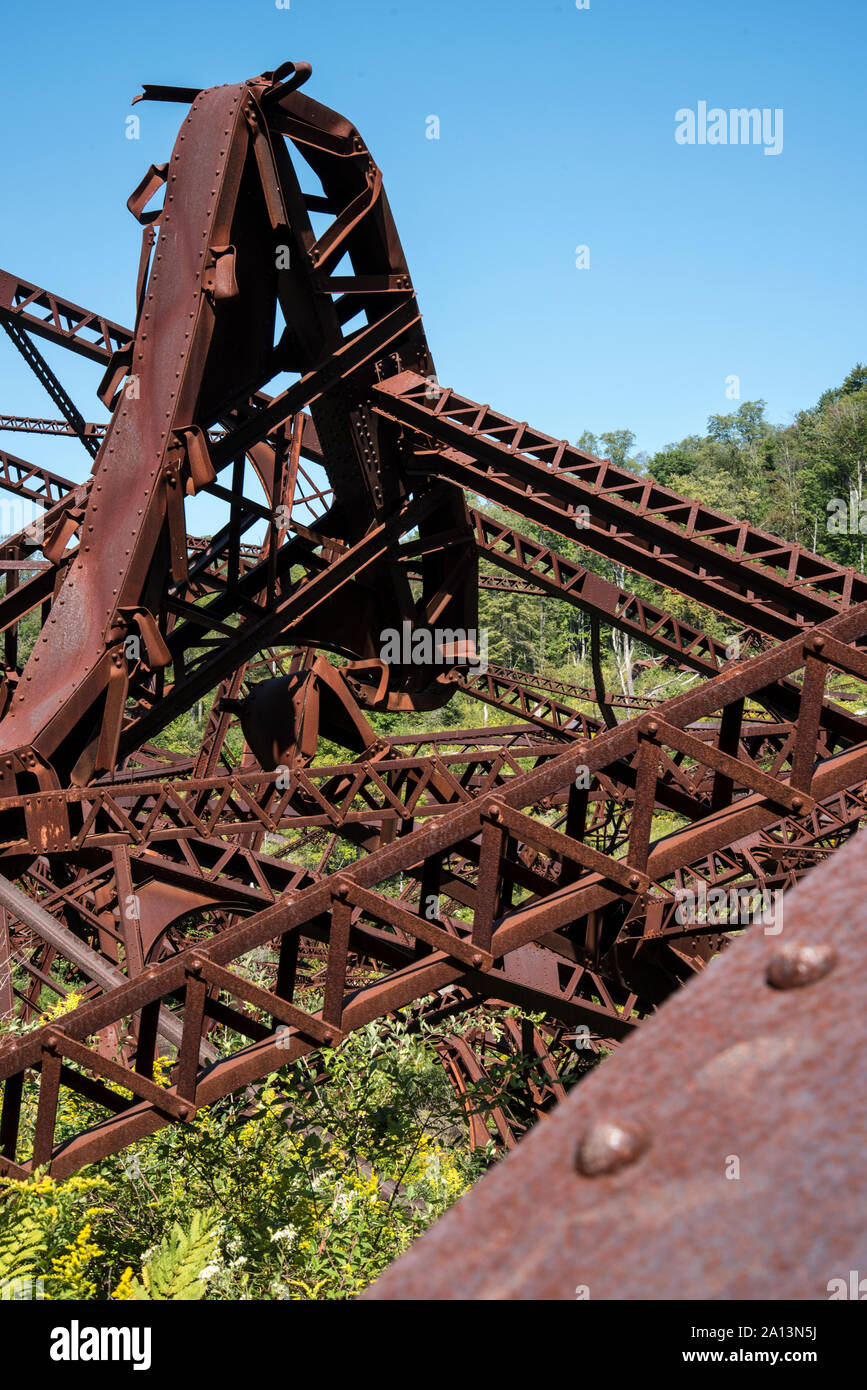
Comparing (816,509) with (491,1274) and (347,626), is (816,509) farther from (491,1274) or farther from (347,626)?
(491,1274)

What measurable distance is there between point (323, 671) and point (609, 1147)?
9285mm

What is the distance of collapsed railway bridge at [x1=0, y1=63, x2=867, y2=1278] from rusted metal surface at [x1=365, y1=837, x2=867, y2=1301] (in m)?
3.44

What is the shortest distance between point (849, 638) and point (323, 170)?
6900 millimetres

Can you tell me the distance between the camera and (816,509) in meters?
73.8

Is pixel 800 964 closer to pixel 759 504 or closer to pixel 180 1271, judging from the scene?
pixel 180 1271

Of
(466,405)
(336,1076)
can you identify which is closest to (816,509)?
(466,405)

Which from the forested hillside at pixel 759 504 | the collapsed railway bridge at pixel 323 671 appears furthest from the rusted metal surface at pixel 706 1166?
the forested hillside at pixel 759 504

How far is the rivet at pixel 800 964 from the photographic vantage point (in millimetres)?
1047

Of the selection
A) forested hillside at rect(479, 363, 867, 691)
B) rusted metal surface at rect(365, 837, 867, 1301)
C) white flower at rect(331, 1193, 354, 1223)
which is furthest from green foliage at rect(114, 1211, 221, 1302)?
forested hillside at rect(479, 363, 867, 691)

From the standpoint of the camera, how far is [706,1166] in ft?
3.12

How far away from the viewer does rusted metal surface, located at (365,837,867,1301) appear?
884mm

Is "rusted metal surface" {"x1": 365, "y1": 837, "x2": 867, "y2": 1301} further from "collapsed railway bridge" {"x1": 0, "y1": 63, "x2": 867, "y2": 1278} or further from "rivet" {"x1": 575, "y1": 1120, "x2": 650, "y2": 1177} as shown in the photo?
"collapsed railway bridge" {"x1": 0, "y1": 63, "x2": 867, "y2": 1278}

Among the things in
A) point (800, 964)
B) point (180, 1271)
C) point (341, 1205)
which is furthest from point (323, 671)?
point (800, 964)

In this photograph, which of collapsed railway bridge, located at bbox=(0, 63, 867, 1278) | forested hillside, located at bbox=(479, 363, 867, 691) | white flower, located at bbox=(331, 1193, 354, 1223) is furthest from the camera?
forested hillside, located at bbox=(479, 363, 867, 691)
